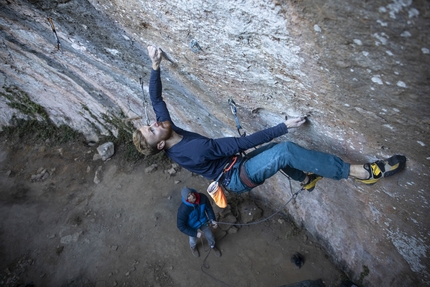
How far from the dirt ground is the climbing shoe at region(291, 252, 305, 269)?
94mm

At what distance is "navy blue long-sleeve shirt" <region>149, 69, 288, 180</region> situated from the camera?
124 inches

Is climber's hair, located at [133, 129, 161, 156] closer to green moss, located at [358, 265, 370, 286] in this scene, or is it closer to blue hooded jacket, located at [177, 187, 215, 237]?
blue hooded jacket, located at [177, 187, 215, 237]

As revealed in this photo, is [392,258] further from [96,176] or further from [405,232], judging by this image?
[96,176]

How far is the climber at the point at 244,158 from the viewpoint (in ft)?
10.2

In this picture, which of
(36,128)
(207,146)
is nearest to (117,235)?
(207,146)

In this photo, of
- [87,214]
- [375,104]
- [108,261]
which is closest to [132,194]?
[87,214]

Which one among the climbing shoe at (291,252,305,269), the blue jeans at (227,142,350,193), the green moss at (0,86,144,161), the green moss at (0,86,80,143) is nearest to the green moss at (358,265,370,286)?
the climbing shoe at (291,252,305,269)

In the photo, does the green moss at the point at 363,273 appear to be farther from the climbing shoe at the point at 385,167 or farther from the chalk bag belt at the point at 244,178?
the chalk bag belt at the point at 244,178

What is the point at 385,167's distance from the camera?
3.06 metres

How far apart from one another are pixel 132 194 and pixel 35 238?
2605 mm

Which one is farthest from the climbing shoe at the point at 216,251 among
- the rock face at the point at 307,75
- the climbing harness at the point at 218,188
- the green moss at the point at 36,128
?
the green moss at the point at 36,128

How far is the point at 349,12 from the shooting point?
1994 mm

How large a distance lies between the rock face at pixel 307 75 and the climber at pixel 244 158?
0.91ft

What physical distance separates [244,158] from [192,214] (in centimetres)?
212
